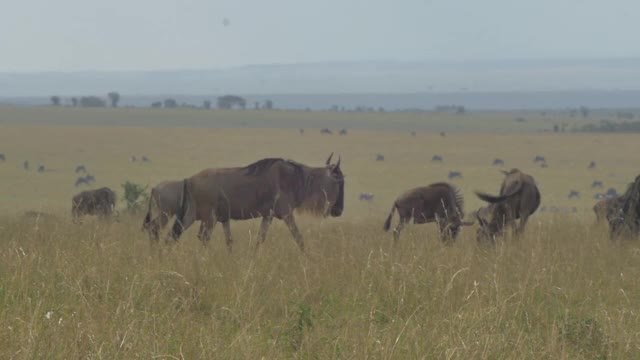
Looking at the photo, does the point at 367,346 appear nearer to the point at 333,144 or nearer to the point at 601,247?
the point at 601,247

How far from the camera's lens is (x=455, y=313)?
6.05 m

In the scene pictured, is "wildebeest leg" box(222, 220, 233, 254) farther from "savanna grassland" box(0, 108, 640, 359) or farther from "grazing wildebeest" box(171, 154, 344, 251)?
"savanna grassland" box(0, 108, 640, 359)

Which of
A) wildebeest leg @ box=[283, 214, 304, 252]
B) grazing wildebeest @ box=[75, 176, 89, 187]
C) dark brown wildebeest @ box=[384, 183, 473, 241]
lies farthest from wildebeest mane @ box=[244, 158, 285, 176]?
grazing wildebeest @ box=[75, 176, 89, 187]

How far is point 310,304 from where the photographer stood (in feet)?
21.7

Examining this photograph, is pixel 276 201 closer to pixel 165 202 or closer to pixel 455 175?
pixel 165 202

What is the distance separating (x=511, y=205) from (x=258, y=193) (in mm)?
2921

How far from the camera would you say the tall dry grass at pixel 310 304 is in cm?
518

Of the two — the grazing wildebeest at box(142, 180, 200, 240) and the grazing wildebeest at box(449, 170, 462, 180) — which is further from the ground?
the grazing wildebeest at box(142, 180, 200, 240)

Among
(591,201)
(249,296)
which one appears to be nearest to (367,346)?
(249,296)

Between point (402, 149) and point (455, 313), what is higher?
point (455, 313)

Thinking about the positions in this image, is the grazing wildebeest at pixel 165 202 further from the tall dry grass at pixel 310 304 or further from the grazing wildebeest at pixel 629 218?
the grazing wildebeest at pixel 629 218

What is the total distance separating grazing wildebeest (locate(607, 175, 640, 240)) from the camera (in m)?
9.82

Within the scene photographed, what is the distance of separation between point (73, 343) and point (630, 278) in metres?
4.21

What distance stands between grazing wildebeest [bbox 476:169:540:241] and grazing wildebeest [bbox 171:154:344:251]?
169 cm
